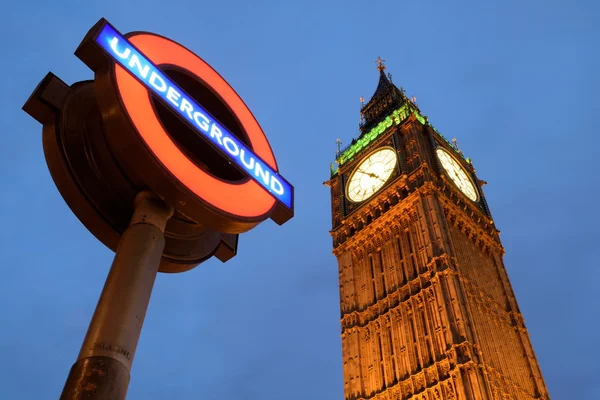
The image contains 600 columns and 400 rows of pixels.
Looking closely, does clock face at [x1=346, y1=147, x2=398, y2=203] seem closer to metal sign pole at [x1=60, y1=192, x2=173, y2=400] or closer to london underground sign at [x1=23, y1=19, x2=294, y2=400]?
london underground sign at [x1=23, y1=19, x2=294, y2=400]

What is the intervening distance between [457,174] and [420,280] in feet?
44.3

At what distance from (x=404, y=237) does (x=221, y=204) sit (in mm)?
33726

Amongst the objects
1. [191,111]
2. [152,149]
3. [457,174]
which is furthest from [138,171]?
[457,174]

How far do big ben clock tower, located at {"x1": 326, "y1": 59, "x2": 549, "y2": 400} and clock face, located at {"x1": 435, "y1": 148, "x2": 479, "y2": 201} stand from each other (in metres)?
0.13

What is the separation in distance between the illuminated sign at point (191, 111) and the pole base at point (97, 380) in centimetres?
244

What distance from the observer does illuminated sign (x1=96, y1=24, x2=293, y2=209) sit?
5398 mm

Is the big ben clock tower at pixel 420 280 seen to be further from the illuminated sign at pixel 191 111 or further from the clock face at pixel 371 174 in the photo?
the illuminated sign at pixel 191 111

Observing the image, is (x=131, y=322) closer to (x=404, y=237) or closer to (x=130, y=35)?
(x=130, y=35)

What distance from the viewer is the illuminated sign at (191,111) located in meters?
5.40

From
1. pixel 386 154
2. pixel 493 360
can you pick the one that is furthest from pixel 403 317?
pixel 386 154

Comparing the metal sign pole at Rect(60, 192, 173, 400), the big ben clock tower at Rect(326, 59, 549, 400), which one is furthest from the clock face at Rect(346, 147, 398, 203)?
the metal sign pole at Rect(60, 192, 173, 400)

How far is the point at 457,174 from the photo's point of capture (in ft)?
147

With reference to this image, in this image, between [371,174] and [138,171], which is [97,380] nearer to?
[138,171]

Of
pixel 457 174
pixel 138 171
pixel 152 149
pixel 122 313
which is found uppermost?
pixel 457 174
